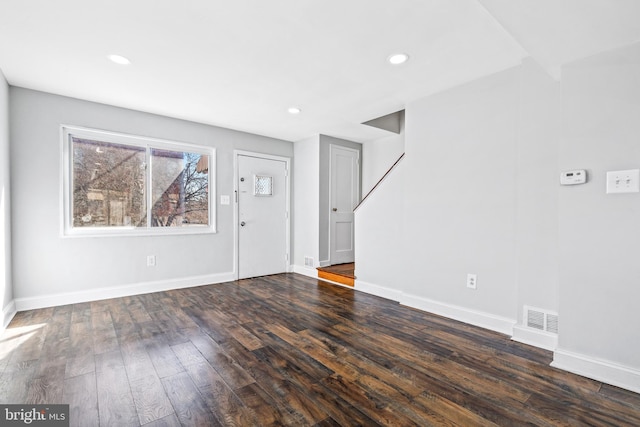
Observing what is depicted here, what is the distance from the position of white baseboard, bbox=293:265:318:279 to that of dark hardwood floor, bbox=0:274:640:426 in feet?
5.49

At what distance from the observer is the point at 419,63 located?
2.51 meters

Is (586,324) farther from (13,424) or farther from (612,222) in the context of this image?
(13,424)

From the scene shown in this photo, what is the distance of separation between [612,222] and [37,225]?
5.11 meters

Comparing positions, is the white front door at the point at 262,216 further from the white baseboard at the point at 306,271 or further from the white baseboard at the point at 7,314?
the white baseboard at the point at 7,314

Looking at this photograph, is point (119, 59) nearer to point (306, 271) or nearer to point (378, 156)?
point (306, 271)

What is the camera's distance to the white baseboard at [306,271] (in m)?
4.82

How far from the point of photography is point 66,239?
132 inches

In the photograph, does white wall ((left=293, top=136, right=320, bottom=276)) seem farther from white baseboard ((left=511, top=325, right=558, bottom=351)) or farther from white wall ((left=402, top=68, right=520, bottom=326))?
white baseboard ((left=511, top=325, right=558, bottom=351))

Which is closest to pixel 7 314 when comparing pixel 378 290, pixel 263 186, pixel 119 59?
pixel 119 59

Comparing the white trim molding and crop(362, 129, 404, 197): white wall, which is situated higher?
crop(362, 129, 404, 197): white wall

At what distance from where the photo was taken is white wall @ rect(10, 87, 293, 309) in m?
3.12

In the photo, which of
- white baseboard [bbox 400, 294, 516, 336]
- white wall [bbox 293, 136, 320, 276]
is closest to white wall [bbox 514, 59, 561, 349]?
white baseboard [bbox 400, 294, 516, 336]

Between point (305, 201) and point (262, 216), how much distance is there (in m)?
0.76

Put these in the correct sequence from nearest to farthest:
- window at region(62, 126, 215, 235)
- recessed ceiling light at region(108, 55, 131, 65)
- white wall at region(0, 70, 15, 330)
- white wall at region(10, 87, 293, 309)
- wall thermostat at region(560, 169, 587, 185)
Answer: wall thermostat at region(560, 169, 587, 185) → recessed ceiling light at region(108, 55, 131, 65) → white wall at region(0, 70, 15, 330) → white wall at region(10, 87, 293, 309) → window at region(62, 126, 215, 235)
